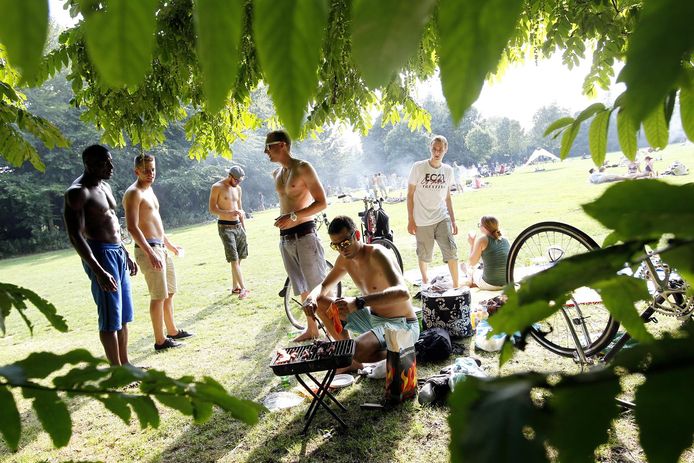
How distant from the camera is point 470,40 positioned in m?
0.27

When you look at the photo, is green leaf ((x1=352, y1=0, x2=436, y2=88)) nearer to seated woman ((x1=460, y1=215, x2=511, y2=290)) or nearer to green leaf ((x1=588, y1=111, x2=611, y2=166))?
green leaf ((x1=588, y1=111, x2=611, y2=166))

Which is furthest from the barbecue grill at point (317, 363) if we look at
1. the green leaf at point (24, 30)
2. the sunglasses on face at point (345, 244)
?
the green leaf at point (24, 30)

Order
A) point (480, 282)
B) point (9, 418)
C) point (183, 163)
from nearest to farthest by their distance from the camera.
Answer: point (9, 418) < point (480, 282) < point (183, 163)

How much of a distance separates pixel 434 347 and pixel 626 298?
3907mm

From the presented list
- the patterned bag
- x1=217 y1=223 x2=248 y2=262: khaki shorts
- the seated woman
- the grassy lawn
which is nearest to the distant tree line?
x1=217 y1=223 x2=248 y2=262: khaki shorts

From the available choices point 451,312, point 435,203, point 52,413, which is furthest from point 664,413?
point 435,203

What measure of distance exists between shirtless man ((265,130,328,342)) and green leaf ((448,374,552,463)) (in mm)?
4081

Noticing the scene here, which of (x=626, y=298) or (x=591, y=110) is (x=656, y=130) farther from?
(x=626, y=298)

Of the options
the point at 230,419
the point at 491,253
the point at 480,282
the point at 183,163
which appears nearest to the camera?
the point at 230,419

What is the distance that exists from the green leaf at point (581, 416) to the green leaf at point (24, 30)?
39cm

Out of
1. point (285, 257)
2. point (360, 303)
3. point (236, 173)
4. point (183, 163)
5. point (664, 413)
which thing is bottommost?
point (360, 303)

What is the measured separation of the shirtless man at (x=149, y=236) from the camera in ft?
15.7

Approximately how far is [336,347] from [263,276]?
6.92 metres

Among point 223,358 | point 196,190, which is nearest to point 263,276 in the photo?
point 223,358
